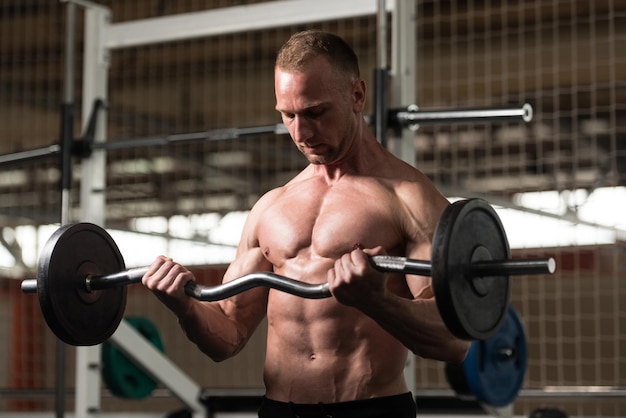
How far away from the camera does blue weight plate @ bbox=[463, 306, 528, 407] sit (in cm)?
291

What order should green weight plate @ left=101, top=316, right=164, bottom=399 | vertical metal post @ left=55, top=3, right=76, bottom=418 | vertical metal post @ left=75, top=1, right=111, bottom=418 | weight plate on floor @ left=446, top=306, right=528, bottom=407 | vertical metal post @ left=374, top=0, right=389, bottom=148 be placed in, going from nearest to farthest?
vertical metal post @ left=374, top=0, right=389, bottom=148
weight plate on floor @ left=446, top=306, right=528, bottom=407
vertical metal post @ left=55, top=3, right=76, bottom=418
vertical metal post @ left=75, top=1, right=111, bottom=418
green weight plate @ left=101, top=316, right=164, bottom=399

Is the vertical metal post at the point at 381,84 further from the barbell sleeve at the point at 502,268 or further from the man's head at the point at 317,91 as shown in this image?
the barbell sleeve at the point at 502,268

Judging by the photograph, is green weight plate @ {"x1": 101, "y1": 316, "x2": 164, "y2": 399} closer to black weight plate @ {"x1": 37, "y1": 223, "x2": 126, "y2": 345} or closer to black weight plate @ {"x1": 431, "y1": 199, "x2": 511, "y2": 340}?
black weight plate @ {"x1": 37, "y1": 223, "x2": 126, "y2": 345}

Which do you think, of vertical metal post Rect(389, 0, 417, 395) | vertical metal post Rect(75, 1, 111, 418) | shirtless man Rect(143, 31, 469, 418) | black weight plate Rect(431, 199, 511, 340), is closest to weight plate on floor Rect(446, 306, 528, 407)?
vertical metal post Rect(389, 0, 417, 395)

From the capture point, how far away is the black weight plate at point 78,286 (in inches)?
74.2

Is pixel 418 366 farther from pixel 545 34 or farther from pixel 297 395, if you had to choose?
pixel 297 395

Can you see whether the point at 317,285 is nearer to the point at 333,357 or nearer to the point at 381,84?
the point at 333,357

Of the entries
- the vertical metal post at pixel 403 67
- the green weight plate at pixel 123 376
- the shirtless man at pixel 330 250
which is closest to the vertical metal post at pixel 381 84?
the vertical metal post at pixel 403 67

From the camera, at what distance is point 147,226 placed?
30.8ft

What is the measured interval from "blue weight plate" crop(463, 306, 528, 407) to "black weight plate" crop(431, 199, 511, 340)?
1229mm

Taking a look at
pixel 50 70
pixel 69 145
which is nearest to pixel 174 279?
pixel 69 145

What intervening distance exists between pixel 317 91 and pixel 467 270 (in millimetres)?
458

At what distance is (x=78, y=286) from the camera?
1.94m

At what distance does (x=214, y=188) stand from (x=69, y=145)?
18.7ft
